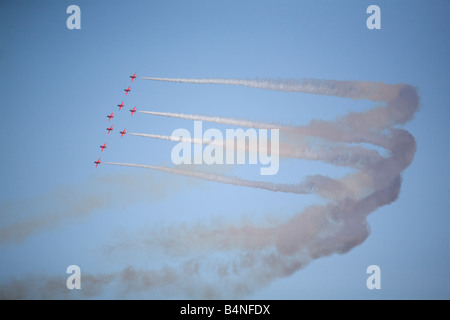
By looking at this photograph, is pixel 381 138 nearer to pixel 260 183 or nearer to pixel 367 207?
pixel 367 207

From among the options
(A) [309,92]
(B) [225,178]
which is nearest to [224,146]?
(B) [225,178]

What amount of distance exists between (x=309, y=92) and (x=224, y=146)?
5470 millimetres

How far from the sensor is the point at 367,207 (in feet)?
158
